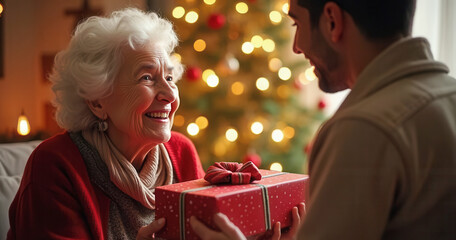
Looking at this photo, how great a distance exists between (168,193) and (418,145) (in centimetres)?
72

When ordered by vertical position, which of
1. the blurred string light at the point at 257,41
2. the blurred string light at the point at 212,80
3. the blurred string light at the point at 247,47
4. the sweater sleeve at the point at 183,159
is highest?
the blurred string light at the point at 257,41

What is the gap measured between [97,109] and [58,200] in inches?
14.1

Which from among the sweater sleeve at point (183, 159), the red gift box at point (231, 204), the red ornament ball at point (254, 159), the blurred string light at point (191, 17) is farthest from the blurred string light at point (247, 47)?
the red gift box at point (231, 204)

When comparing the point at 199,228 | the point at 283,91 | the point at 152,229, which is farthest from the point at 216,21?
the point at 199,228

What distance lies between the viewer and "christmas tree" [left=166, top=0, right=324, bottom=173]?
11.9ft

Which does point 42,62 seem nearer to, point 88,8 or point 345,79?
point 88,8

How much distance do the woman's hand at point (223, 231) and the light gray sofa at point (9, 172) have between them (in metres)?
0.94

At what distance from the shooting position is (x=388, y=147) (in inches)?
31.2

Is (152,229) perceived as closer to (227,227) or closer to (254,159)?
(227,227)

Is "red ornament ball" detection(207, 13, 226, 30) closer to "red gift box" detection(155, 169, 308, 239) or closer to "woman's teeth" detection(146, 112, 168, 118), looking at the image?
"woman's teeth" detection(146, 112, 168, 118)

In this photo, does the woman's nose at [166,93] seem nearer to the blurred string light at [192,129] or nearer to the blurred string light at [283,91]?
the blurred string light at [192,129]

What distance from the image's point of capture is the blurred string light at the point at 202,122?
3.66m

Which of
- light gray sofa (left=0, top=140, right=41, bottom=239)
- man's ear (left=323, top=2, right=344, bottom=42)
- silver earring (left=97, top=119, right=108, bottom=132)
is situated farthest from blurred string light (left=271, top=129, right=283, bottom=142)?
man's ear (left=323, top=2, right=344, bottom=42)

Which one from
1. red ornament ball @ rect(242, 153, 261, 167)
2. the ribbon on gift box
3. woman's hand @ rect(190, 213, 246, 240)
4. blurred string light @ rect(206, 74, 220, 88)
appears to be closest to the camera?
woman's hand @ rect(190, 213, 246, 240)
